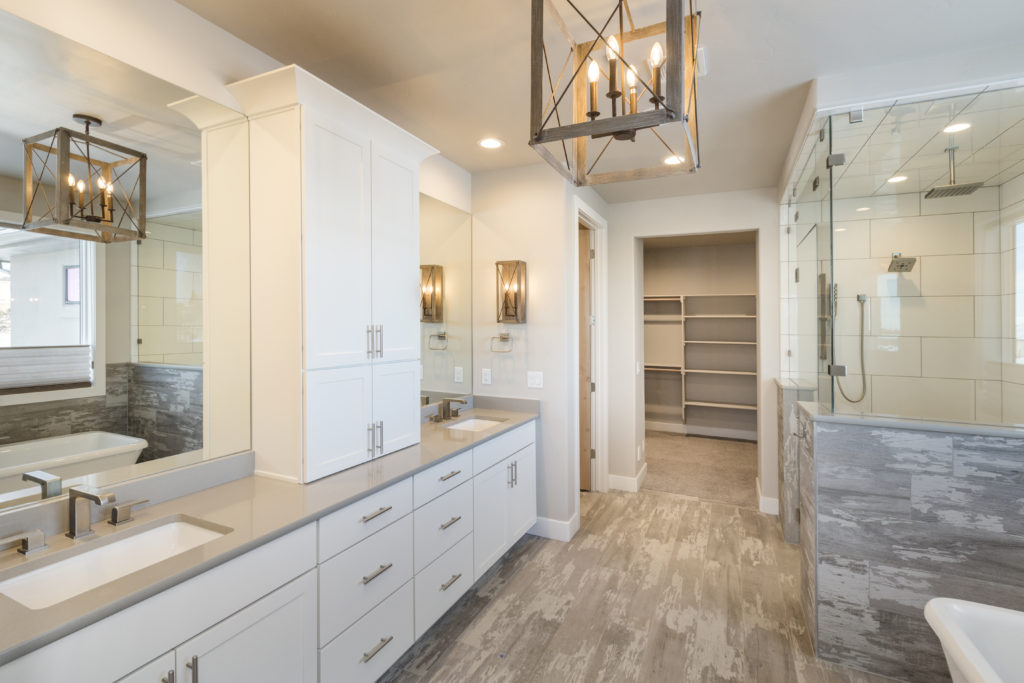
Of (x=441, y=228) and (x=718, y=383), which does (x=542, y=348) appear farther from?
(x=718, y=383)

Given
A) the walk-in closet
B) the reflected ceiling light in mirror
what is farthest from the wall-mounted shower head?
the walk-in closet

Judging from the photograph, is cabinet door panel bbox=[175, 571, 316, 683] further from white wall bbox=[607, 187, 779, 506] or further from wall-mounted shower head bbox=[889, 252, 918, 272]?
white wall bbox=[607, 187, 779, 506]

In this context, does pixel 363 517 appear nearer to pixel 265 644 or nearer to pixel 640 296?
pixel 265 644

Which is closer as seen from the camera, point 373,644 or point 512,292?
point 373,644

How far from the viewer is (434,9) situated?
68.9 inches

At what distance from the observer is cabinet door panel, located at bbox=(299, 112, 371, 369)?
6.07 feet

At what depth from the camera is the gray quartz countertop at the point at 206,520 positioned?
0.99 meters

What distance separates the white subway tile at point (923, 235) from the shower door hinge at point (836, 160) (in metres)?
0.33

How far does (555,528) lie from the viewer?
3.37m

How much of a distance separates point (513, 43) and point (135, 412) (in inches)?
78.9

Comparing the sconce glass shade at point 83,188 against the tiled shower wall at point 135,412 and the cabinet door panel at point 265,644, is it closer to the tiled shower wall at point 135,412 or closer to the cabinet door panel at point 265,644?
the tiled shower wall at point 135,412

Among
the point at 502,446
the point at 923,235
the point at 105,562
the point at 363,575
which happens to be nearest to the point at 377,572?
the point at 363,575

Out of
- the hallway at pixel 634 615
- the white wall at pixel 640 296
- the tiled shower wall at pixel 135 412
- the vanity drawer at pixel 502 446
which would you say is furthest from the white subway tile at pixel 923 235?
the tiled shower wall at pixel 135 412

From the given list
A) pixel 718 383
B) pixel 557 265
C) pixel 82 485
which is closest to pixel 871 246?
pixel 557 265
